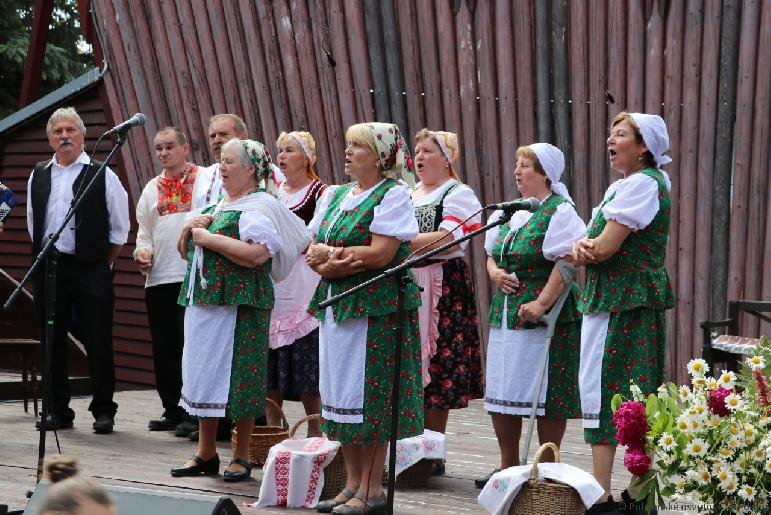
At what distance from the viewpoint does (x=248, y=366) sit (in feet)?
17.8

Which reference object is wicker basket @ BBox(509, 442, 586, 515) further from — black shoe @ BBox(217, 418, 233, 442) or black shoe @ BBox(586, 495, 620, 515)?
black shoe @ BBox(217, 418, 233, 442)

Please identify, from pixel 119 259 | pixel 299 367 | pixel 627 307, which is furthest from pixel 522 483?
pixel 119 259

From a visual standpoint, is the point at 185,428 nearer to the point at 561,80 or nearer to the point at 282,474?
the point at 282,474

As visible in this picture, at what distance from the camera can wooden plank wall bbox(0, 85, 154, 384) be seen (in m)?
10.1

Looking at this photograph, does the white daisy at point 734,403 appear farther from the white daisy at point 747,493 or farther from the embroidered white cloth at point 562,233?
the embroidered white cloth at point 562,233

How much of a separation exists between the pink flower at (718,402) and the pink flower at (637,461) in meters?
0.29

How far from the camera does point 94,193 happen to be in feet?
22.9

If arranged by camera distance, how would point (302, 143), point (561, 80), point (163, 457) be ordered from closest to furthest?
point (163, 457), point (302, 143), point (561, 80)

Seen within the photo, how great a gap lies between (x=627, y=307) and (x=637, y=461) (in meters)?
0.84

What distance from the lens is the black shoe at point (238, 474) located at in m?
A: 5.43

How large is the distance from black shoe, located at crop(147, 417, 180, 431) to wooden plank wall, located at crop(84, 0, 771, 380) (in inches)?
95.7

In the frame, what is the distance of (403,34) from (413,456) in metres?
4.02

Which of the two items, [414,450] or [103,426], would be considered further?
[103,426]

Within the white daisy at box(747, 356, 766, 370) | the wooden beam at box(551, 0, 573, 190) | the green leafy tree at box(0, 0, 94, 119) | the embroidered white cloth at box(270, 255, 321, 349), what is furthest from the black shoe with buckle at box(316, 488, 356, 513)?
the green leafy tree at box(0, 0, 94, 119)
